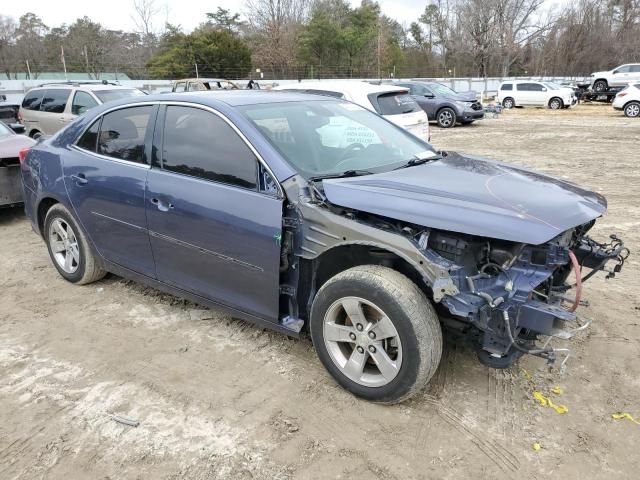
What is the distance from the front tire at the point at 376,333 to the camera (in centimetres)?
267

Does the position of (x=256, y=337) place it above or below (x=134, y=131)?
below

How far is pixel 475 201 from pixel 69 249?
142 inches

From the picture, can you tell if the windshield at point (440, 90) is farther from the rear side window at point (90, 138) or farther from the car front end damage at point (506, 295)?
the car front end damage at point (506, 295)

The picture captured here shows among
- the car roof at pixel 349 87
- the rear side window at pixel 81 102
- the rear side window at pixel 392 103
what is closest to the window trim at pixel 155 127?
the car roof at pixel 349 87

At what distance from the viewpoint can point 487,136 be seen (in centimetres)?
1619

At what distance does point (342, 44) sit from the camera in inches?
2009

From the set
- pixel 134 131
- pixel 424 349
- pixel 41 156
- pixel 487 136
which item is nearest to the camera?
pixel 424 349

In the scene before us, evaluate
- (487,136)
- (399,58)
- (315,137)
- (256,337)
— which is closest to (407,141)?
(315,137)

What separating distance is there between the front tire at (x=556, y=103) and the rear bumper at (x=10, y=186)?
26181 millimetres

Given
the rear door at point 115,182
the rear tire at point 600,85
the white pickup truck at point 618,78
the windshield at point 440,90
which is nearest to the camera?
the rear door at point 115,182

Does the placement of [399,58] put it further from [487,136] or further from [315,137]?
[315,137]

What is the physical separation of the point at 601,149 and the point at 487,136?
3.98 metres

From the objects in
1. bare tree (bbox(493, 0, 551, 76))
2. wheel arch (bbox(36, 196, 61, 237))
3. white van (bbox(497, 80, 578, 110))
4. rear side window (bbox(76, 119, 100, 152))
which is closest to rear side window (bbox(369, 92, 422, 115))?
rear side window (bbox(76, 119, 100, 152))

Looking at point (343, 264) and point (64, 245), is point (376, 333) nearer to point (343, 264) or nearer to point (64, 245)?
point (343, 264)
